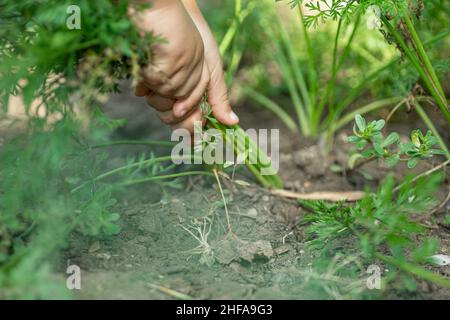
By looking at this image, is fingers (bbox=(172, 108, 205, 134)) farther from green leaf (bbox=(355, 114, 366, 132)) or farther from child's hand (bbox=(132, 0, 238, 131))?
green leaf (bbox=(355, 114, 366, 132))

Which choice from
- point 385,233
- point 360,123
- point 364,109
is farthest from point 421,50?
point 364,109

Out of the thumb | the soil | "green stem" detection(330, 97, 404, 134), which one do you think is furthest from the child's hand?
"green stem" detection(330, 97, 404, 134)

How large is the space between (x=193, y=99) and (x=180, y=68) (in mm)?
120

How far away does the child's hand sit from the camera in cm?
105

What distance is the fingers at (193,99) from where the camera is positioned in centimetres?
122

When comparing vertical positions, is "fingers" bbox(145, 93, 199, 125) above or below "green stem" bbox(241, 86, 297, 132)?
below

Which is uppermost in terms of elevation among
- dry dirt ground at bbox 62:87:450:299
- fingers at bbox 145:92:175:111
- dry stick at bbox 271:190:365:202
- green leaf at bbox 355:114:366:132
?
fingers at bbox 145:92:175:111

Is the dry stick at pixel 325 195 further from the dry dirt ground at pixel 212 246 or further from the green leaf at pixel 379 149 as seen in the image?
the green leaf at pixel 379 149

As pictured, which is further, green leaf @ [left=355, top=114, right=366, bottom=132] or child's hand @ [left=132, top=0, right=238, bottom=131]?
green leaf @ [left=355, top=114, right=366, bottom=132]

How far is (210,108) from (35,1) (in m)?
0.44

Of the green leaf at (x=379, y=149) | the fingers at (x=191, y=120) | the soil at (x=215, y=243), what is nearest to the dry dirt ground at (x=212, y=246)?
the soil at (x=215, y=243)

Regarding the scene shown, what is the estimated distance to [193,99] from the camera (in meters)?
1.23

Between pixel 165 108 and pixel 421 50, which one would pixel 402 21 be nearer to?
pixel 421 50

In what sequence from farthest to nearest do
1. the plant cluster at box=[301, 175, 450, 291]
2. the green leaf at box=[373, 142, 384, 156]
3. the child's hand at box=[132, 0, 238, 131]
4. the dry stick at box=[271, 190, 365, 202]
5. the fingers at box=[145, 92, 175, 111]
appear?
the dry stick at box=[271, 190, 365, 202]
the fingers at box=[145, 92, 175, 111]
the green leaf at box=[373, 142, 384, 156]
the child's hand at box=[132, 0, 238, 131]
the plant cluster at box=[301, 175, 450, 291]
